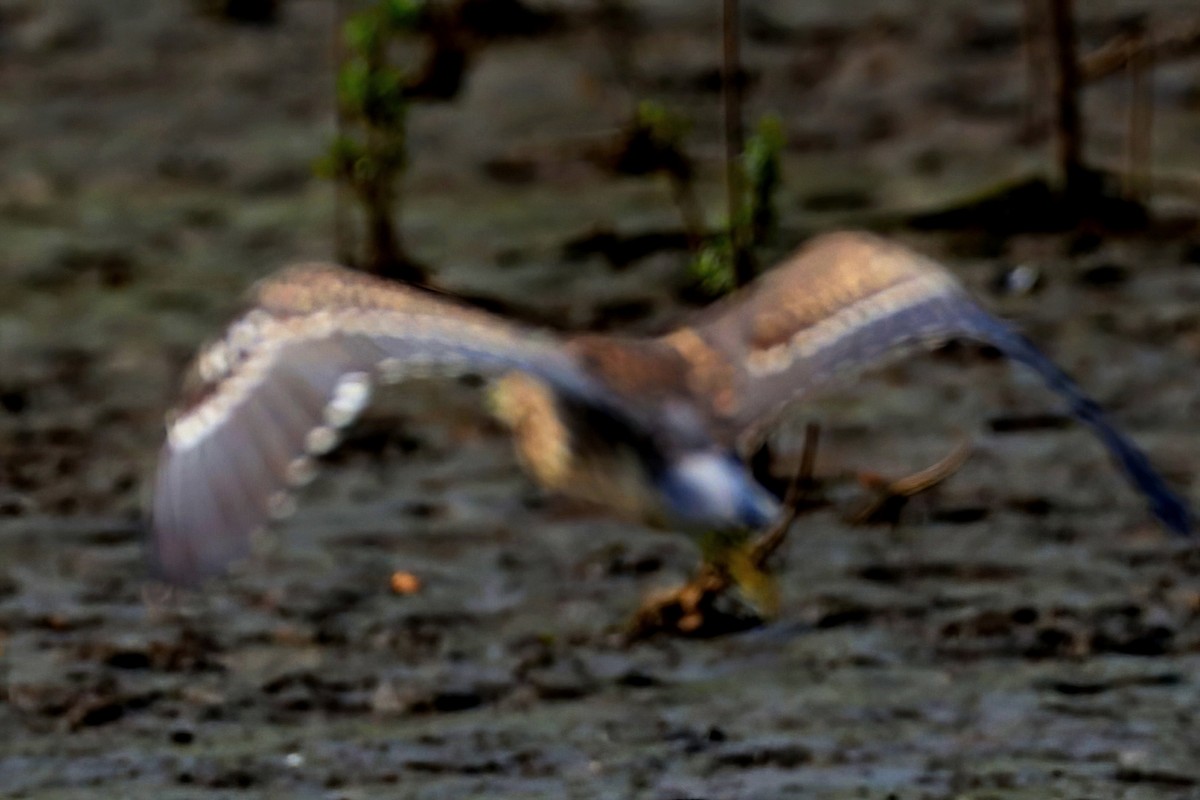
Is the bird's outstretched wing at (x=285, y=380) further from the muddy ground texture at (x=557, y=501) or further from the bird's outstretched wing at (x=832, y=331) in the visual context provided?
the muddy ground texture at (x=557, y=501)

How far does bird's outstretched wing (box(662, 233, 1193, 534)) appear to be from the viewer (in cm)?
591

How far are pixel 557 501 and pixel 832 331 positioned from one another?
6.26 feet

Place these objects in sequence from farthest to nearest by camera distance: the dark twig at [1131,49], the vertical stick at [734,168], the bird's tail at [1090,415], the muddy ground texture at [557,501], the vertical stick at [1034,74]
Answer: the vertical stick at [1034,74]
the dark twig at [1131,49]
the vertical stick at [734,168]
the muddy ground texture at [557,501]
the bird's tail at [1090,415]

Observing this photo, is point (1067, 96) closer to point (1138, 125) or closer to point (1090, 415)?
point (1138, 125)

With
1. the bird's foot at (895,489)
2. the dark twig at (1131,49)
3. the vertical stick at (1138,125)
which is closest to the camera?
the bird's foot at (895,489)

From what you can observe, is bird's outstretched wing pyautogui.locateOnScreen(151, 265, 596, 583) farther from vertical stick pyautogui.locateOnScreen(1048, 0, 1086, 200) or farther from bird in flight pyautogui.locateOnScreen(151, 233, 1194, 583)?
vertical stick pyautogui.locateOnScreen(1048, 0, 1086, 200)

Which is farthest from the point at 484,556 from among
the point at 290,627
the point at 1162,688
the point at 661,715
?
the point at 1162,688

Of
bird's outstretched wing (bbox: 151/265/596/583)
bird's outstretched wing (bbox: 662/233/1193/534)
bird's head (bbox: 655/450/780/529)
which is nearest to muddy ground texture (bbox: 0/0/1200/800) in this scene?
bird's head (bbox: 655/450/780/529)

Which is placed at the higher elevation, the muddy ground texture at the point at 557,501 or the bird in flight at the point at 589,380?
the bird in flight at the point at 589,380

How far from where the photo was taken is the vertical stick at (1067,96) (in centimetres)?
968

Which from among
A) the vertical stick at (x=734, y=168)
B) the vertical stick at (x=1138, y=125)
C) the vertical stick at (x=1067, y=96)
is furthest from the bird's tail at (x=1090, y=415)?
the vertical stick at (x=1138, y=125)

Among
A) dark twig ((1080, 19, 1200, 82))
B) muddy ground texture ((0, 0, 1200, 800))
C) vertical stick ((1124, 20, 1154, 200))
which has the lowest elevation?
muddy ground texture ((0, 0, 1200, 800))

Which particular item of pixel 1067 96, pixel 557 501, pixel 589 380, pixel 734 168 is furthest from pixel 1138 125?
pixel 589 380

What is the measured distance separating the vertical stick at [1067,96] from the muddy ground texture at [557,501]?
281 millimetres
